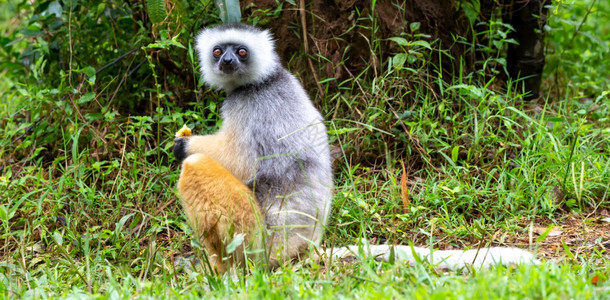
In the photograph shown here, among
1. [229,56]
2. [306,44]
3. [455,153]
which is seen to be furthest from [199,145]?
[455,153]

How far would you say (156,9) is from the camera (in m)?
5.31

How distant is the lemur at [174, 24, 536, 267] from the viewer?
4.13 m

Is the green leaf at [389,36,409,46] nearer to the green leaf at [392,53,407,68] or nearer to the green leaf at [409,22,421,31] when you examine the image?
the green leaf at [392,53,407,68]

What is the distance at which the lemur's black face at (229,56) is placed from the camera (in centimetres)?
473

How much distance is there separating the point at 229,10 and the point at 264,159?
1.32 metres

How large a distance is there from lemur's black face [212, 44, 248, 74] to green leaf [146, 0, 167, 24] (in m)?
0.77

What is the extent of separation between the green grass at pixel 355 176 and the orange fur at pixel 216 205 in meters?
0.23

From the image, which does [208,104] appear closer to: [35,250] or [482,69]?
[35,250]

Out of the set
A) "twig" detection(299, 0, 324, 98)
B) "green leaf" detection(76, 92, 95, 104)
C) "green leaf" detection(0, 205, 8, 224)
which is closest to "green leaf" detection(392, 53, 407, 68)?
"twig" detection(299, 0, 324, 98)

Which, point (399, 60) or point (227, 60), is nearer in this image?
point (227, 60)

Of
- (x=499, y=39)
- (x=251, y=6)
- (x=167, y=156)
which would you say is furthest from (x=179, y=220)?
(x=499, y=39)

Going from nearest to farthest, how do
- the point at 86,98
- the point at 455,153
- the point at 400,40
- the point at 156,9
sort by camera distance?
1. the point at 156,9
2. the point at 455,153
3. the point at 400,40
4. the point at 86,98

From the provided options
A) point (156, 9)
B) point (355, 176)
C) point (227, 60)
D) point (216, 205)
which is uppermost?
point (156, 9)

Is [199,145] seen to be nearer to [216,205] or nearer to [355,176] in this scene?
[216,205]
